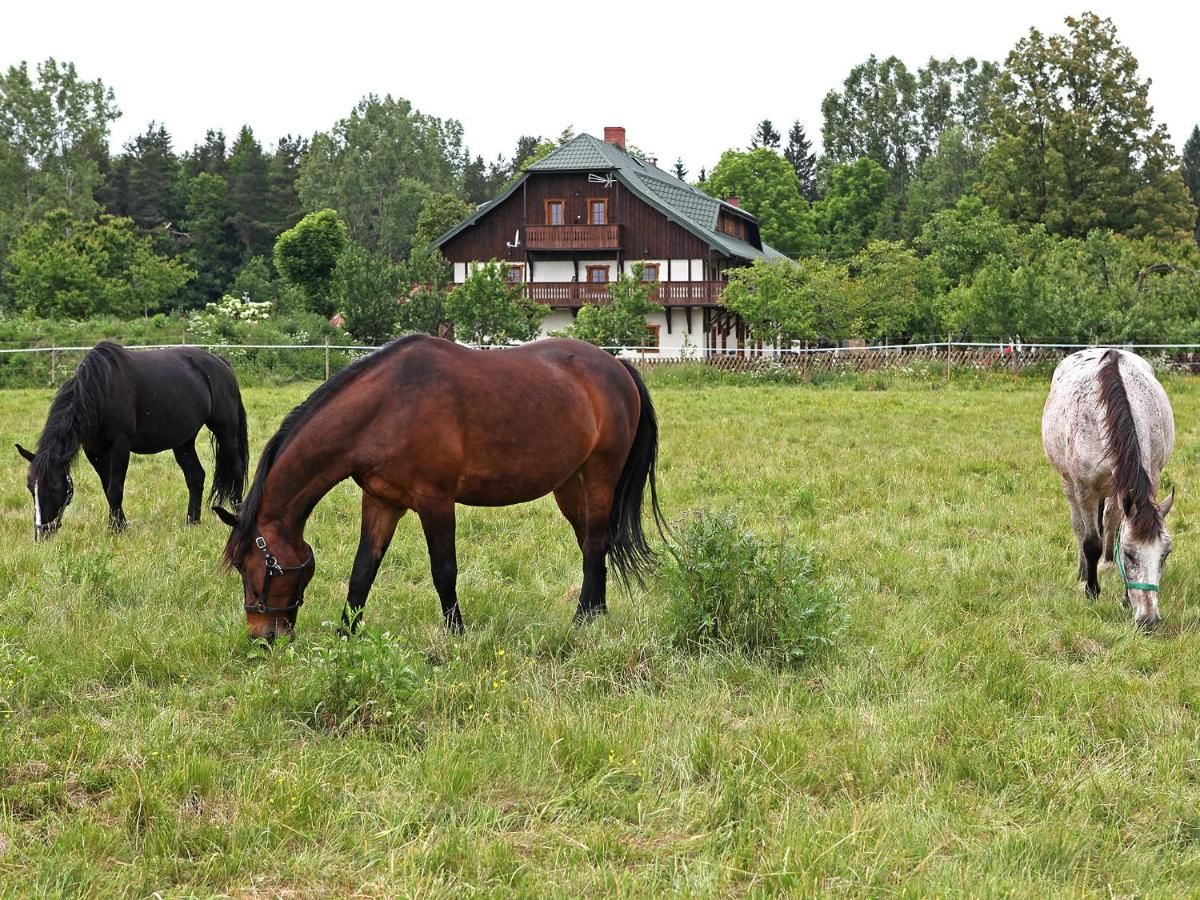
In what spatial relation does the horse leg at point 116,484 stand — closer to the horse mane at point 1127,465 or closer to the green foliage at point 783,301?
the horse mane at point 1127,465

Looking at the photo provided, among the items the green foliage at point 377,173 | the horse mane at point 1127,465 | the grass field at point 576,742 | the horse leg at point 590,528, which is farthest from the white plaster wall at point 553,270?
the horse mane at point 1127,465

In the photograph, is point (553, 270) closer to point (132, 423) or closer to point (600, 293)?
point (600, 293)

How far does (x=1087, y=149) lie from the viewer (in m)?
51.0

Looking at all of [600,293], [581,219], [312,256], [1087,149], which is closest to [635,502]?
[600,293]

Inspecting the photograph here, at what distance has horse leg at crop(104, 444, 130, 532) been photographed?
344 inches

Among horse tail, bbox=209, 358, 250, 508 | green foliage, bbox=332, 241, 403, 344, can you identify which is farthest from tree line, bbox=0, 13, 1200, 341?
horse tail, bbox=209, 358, 250, 508

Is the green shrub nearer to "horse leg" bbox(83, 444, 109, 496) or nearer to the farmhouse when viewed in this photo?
"horse leg" bbox(83, 444, 109, 496)

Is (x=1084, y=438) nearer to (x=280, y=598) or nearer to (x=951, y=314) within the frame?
(x=280, y=598)

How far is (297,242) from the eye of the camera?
4519cm

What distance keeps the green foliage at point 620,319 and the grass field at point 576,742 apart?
84.6 ft

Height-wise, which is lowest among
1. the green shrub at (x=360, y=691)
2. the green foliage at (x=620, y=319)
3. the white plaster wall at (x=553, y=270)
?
the green shrub at (x=360, y=691)

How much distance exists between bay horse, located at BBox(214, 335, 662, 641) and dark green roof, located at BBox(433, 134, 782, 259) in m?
36.8

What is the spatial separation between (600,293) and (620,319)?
945 centimetres

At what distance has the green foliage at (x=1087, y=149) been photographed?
50250mm
